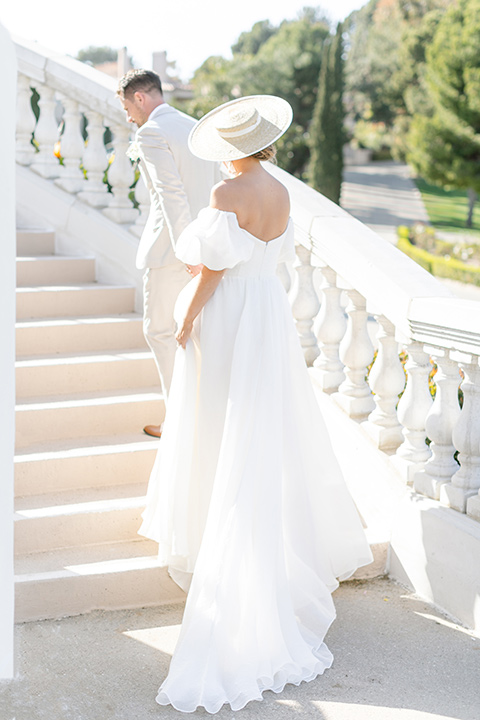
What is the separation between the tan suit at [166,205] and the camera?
3.85 m

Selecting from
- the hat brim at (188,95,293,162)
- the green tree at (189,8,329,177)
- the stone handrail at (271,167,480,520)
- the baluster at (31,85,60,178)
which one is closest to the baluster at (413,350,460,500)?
the stone handrail at (271,167,480,520)

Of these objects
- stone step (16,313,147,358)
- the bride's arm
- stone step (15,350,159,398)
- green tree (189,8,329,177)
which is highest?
green tree (189,8,329,177)

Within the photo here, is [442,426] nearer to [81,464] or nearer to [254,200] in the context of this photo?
[254,200]

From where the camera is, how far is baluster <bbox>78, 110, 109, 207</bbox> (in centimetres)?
561

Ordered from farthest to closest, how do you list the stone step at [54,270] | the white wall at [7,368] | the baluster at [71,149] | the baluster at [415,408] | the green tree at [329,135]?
the green tree at [329,135] → the baluster at [71,149] → the stone step at [54,270] → the baluster at [415,408] → the white wall at [7,368]

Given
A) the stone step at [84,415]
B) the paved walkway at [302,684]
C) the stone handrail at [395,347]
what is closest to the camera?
the paved walkway at [302,684]

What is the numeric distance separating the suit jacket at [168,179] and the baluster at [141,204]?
54.0 inches

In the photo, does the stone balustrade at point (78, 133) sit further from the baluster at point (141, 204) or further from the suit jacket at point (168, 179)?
the suit jacket at point (168, 179)

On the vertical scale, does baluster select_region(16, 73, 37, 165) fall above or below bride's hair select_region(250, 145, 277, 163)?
above

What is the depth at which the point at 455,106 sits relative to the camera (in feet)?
114

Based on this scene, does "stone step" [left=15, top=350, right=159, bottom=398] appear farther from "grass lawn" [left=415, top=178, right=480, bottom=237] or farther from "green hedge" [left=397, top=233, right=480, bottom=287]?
"grass lawn" [left=415, top=178, right=480, bottom=237]

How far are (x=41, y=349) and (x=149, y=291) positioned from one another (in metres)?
1.11

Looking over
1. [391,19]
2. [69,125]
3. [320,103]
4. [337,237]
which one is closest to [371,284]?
[337,237]

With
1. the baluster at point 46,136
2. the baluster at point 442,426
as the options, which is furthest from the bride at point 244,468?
the baluster at point 46,136
